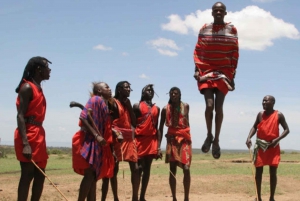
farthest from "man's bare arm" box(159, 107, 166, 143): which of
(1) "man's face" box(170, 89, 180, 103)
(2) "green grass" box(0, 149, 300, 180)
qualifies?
(2) "green grass" box(0, 149, 300, 180)

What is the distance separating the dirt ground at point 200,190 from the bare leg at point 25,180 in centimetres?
412

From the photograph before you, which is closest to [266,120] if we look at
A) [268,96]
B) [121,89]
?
[268,96]

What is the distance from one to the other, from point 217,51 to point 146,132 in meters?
3.56

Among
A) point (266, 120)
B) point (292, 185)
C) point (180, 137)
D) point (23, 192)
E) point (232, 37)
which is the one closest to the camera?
point (23, 192)

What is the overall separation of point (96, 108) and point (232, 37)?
238 centimetres

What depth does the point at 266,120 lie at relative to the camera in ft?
34.6

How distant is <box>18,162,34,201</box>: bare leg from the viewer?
259 inches

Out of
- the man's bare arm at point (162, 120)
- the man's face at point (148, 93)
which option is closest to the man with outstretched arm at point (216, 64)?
the man's bare arm at point (162, 120)

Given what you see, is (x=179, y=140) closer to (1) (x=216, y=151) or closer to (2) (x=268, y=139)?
(2) (x=268, y=139)

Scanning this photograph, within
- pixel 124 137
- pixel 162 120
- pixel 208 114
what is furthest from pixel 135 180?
pixel 208 114

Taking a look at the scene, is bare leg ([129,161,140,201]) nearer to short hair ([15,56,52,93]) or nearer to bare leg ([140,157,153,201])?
bare leg ([140,157,153,201])

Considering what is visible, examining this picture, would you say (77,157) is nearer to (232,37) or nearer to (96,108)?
(96,108)

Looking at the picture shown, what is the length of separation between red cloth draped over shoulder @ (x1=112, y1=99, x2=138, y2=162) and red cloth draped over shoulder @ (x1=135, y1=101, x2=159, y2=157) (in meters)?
0.65

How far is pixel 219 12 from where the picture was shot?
277 inches
